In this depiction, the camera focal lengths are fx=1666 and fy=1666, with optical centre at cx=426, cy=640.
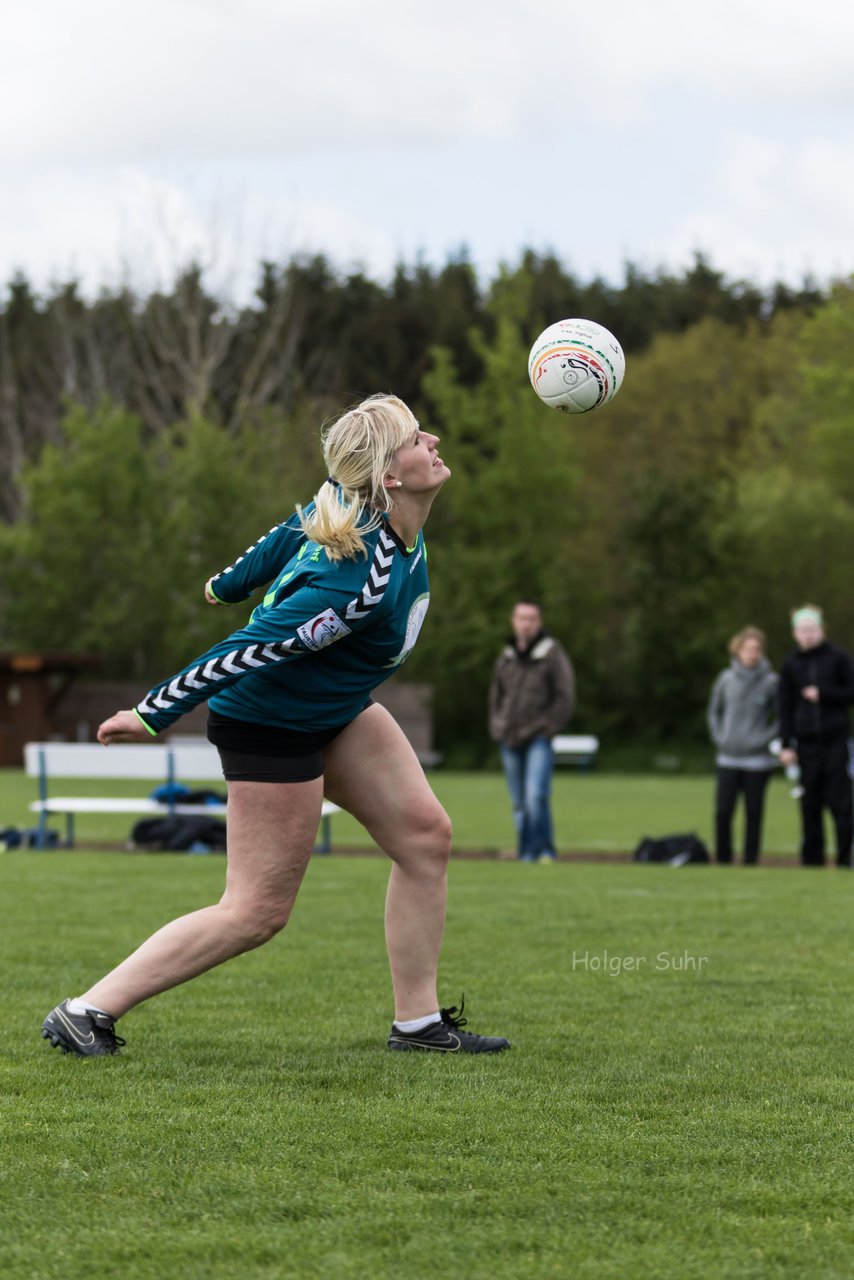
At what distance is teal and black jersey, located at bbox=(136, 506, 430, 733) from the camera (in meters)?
5.00

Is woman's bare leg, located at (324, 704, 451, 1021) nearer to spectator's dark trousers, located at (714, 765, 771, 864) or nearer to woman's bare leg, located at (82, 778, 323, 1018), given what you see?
woman's bare leg, located at (82, 778, 323, 1018)

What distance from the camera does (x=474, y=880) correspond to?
1246 centimetres

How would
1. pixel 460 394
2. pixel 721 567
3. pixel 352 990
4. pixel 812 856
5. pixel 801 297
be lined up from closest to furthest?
pixel 352 990 < pixel 812 856 < pixel 721 567 < pixel 460 394 < pixel 801 297

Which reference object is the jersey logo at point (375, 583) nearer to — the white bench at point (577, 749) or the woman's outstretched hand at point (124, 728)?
the woman's outstretched hand at point (124, 728)

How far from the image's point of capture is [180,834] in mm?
15320

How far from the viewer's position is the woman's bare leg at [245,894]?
5.29 meters

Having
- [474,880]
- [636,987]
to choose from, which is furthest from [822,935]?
[474,880]

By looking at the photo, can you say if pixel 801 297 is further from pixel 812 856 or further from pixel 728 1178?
pixel 728 1178

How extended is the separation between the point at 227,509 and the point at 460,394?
8.29m

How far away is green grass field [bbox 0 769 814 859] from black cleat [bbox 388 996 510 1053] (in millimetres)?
10970

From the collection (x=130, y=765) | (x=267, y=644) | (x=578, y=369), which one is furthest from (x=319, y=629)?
(x=130, y=765)

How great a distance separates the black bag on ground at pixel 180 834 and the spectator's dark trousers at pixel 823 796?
17.2 feet

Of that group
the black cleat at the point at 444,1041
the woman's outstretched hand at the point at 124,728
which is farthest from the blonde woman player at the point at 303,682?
the black cleat at the point at 444,1041

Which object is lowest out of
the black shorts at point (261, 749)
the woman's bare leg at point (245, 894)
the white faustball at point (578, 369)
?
the woman's bare leg at point (245, 894)
